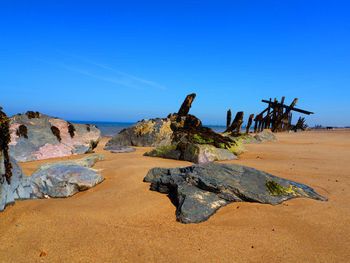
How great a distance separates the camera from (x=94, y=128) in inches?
306

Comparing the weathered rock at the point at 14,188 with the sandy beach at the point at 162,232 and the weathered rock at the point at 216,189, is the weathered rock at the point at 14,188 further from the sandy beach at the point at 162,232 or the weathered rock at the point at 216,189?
the weathered rock at the point at 216,189

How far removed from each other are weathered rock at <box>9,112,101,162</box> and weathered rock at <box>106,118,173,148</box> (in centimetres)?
201

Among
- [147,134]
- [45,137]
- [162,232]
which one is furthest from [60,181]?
[147,134]

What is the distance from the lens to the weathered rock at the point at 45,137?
5729 millimetres

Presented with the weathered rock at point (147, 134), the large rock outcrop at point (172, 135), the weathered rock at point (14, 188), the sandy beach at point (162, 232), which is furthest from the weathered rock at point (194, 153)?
the weathered rock at point (14, 188)

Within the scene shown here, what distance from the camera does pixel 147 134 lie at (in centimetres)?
943

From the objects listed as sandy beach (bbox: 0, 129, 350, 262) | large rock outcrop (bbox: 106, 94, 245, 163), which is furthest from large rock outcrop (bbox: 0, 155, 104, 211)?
large rock outcrop (bbox: 106, 94, 245, 163)

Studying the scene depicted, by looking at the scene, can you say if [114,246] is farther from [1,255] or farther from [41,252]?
[1,255]

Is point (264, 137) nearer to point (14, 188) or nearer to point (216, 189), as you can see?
point (216, 189)

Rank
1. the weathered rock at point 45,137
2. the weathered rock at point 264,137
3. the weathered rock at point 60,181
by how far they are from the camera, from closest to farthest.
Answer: the weathered rock at point 60,181
the weathered rock at point 45,137
the weathered rock at point 264,137

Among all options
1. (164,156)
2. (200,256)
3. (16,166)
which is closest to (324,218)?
(200,256)

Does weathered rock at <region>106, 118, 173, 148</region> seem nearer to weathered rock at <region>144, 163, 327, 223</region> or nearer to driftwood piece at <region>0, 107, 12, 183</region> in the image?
weathered rock at <region>144, 163, 327, 223</region>

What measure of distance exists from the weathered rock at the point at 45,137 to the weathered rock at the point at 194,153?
256 centimetres

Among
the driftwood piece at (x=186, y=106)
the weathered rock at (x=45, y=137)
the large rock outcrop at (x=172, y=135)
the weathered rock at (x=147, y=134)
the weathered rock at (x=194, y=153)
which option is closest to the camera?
the weathered rock at (x=194, y=153)
